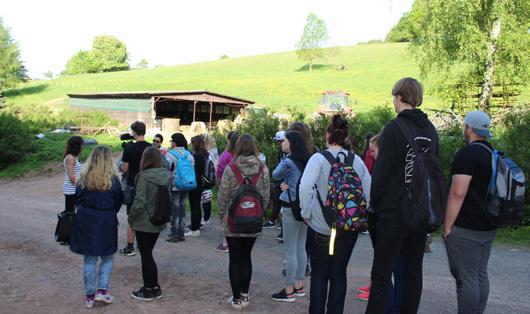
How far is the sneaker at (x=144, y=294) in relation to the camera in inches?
213

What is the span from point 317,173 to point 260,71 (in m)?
73.3

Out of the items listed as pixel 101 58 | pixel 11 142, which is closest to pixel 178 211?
pixel 11 142

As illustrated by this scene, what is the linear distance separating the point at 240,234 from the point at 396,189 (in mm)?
1835

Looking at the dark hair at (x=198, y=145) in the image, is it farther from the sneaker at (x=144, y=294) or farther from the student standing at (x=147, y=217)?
the sneaker at (x=144, y=294)

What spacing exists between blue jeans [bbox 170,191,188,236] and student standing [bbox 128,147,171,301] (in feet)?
8.90

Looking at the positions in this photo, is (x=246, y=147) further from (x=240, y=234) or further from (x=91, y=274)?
(x=91, y=274)

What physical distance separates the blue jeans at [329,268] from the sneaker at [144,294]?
6.75ft

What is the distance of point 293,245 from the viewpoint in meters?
5.33

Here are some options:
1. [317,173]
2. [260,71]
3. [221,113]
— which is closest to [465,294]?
[317,173]

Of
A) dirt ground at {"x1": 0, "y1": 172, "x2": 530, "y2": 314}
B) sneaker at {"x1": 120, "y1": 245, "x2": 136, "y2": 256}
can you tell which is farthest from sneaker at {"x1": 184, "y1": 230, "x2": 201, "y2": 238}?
sneaker at {"x1": 120, "y1": 245, "x2": 136, "y2": 256}

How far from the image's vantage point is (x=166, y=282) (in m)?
6.07

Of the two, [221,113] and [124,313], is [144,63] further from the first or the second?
[124,313]

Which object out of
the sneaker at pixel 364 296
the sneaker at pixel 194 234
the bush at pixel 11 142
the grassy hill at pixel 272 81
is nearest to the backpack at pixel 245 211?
the sneaker at pixel 364 296

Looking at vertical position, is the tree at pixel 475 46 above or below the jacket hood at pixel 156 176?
above
